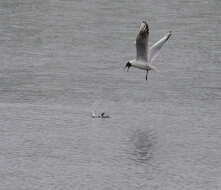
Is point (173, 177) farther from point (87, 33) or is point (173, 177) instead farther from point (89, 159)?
point (87, 33)

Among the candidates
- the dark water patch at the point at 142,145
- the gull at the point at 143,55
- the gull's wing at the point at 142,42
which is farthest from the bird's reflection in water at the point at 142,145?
the gull's wing at the point at 142,42

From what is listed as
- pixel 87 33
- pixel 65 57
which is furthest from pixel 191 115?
pixel 87 33

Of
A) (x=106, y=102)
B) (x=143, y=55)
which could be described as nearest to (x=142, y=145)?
(x=143, y=55)

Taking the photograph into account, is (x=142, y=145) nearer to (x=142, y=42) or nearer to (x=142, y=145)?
(x=142, y=145)

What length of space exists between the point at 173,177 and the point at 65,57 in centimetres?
1135

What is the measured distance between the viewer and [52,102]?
77.9ft

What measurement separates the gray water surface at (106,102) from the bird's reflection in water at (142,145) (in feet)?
0.07

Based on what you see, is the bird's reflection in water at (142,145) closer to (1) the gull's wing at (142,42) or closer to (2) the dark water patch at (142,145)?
(2) the dark water patch at (142,145)

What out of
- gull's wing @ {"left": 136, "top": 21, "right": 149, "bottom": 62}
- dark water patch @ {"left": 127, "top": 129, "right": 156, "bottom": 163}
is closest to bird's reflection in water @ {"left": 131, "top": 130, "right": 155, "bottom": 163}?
dark water patch @ {"left": 127, "top": 129, "right": 156, "bottom": 163}

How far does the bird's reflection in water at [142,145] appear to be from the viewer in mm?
19473

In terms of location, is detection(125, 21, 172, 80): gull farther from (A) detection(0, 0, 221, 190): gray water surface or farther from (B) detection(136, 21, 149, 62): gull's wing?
(A) detection(0, 0, 221, 190): gray water surface

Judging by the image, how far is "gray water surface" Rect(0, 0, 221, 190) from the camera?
61.1 ft

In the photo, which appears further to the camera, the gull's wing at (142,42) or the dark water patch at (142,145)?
the dark water patch at (142,145)

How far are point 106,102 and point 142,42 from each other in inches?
161
